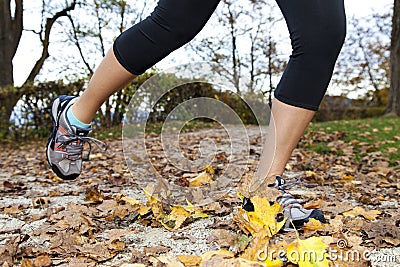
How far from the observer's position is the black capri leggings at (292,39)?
139 centimetres

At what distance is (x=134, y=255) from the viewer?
3.98 feet

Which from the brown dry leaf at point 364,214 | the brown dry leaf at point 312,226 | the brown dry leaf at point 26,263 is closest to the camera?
the brown dry leaf at point 26,263

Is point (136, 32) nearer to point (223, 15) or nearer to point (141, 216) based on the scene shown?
point (141, 216)

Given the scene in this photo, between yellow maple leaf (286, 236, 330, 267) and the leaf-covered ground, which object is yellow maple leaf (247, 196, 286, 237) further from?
yellow maple leaf (286, 236, 330, 267)

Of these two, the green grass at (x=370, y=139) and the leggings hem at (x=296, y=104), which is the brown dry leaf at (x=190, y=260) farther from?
the green grass at (x=370, y=139)

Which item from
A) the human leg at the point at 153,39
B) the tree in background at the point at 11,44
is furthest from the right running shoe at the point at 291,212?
the tree in background at the point at 11,44

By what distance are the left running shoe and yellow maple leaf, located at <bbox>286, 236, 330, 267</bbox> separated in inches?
42.5

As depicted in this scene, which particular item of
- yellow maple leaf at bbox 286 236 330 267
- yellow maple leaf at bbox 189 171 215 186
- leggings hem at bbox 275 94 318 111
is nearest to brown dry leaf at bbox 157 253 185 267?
yellow maple leaf at bbox 286 236 330 267

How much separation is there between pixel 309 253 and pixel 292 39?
2.45 feet

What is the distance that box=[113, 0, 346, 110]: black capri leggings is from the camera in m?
1.39

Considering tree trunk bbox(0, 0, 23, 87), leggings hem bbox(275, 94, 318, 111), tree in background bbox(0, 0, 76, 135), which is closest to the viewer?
leggings hem bbox(275, 94, 318, 111)

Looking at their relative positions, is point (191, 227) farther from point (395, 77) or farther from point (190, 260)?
point (395, 77)

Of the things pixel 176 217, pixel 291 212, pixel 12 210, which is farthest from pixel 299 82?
pixel 12 210

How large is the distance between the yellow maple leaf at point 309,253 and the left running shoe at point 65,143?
42.5 inches
